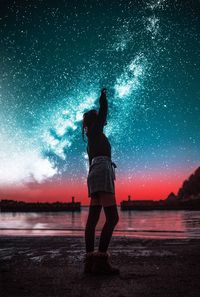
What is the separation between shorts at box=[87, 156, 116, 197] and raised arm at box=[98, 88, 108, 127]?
0.47m

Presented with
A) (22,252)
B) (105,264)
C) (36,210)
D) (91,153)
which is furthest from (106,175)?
(36,210)

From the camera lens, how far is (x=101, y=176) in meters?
3.50

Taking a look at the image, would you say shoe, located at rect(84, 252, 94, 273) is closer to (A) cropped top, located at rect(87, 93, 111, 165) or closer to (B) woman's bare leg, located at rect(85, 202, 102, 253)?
(B) woman's bare leg, located at rect(85, 202, 102, 253)

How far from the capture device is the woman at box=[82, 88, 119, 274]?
3.34 meters

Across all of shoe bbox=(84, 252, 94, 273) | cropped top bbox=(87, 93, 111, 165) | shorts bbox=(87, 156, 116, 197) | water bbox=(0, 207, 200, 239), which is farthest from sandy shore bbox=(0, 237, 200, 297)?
water bbox=(0, 207, 200, 239)

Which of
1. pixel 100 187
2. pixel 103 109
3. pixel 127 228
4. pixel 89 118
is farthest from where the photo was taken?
pixel 127 228

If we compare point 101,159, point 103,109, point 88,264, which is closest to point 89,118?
point 103,109

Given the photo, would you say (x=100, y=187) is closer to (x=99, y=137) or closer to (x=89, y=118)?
(x=99, y=137)

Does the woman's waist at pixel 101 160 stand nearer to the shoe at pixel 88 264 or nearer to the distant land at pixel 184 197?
the shoe at pixel 88 264

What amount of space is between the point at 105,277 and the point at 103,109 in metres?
1.86

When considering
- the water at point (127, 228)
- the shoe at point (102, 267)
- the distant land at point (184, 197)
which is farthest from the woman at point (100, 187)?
A: the distant land at point (184, 197)

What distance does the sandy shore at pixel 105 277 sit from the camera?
7.45 feet

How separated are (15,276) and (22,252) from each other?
1754mm

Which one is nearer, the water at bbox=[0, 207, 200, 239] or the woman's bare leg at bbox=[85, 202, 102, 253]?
the woman's bare leg at bbox=[85, 202, 102, 253]
